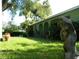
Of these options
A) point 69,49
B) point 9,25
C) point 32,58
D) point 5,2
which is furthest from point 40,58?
point 9,25

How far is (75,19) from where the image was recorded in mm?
29094

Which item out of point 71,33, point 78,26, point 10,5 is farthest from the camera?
point 10,5

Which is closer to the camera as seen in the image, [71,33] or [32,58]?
[71,33]

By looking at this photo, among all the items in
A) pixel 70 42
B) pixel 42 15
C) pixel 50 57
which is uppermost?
pixel 42 15

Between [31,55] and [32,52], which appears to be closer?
[31,55]

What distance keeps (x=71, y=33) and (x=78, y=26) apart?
17.9 meters

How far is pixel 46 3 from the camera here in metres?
53.8

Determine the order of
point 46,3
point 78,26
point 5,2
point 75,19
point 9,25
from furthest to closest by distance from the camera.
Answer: point 9,25
point 46,3
point 5,2
point 75,19
point 78,26

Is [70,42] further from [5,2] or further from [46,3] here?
[46,3]

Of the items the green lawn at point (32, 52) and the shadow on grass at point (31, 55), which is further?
the green lawn at point (32, 52)

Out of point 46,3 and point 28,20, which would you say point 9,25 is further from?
point 46,3

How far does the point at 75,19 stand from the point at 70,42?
21339 millimetres

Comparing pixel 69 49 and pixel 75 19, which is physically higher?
pixel 75 19

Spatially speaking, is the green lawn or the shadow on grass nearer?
the shadow on grass
